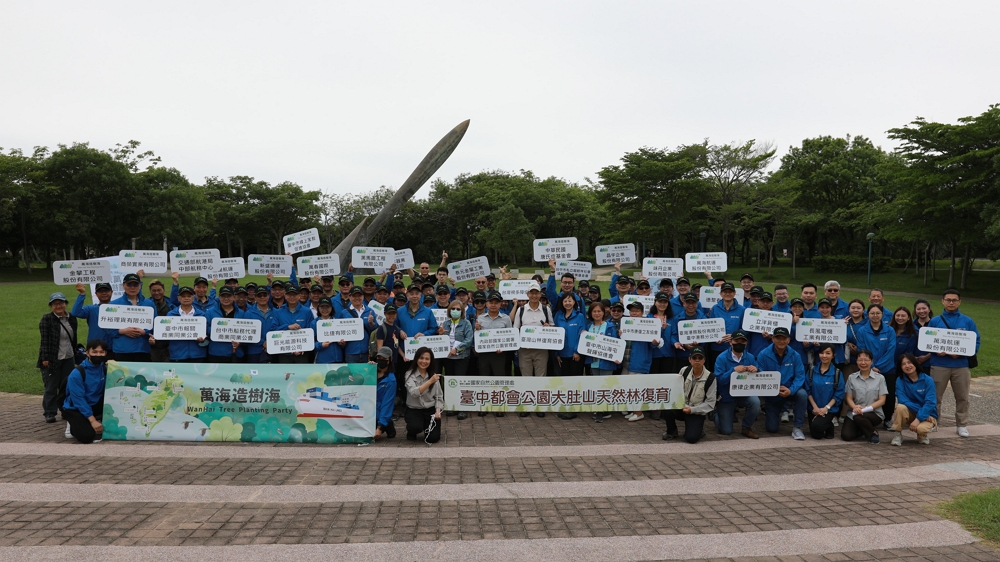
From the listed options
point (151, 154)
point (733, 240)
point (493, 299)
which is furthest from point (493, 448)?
point (733, 240)

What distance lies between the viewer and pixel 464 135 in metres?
17.8

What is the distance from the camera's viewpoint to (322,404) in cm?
768

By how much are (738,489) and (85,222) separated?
44.2 metres

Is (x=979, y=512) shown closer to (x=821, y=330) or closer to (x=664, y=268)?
(x=821, y=330)

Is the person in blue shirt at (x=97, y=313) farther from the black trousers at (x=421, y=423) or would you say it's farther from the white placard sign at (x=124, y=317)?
the black trousers at (x=421, y=423)

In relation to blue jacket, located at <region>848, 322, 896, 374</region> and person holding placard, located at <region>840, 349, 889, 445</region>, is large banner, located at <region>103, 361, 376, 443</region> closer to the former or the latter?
person holding placard, located at <region>840, 349, 889, 445</region>

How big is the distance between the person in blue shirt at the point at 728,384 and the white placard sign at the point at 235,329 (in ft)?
22.4

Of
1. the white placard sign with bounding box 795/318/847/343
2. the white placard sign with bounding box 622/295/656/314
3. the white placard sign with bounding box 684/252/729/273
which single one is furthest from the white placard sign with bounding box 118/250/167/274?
the white placard sign with bounding box 795/318/847/343

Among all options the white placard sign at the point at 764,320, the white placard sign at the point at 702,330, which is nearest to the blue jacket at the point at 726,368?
the white placard sign at the point at 702,330

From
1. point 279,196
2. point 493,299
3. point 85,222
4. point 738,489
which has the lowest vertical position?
point 738,489

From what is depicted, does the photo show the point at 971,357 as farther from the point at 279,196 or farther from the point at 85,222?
the point at 279,196

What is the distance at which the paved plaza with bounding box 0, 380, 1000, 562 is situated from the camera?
4844mm

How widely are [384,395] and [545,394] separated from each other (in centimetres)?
243

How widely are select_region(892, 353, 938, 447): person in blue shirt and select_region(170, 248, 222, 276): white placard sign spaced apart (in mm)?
Answer: 10888
